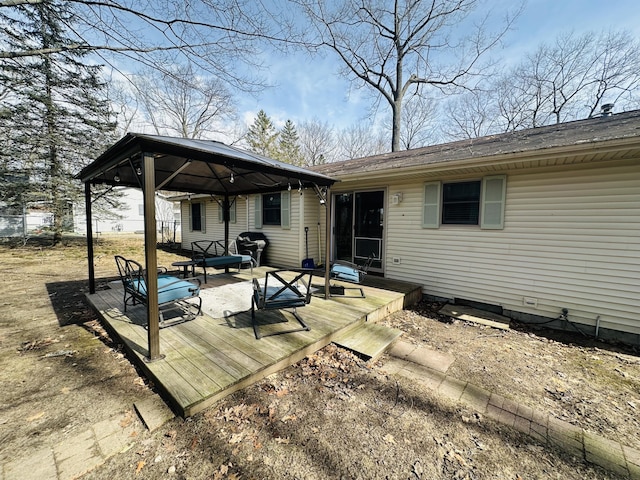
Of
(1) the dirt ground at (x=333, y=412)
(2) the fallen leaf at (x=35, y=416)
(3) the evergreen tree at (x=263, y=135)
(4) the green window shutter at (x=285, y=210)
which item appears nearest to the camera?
(1) the dirt ground at (x=333, y=412)

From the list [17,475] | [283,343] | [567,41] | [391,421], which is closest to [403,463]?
[391,421]

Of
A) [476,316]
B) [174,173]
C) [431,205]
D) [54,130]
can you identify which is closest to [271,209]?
[174,173]

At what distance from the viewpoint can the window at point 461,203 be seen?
5105 millimetres

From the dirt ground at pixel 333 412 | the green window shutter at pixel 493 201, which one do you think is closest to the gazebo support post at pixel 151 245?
the dirt ground at pixel 333 412

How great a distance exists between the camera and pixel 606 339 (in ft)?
13.3

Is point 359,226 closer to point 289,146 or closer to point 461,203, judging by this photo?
point 461,203

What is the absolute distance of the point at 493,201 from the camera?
15.9 ft

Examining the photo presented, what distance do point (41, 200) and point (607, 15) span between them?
2031 centimetres

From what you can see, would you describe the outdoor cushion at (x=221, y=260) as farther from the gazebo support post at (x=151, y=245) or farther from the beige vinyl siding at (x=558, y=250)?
the beige vinyl siding at (x=558, y=250)

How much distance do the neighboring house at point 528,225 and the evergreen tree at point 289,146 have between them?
1848 centimetres

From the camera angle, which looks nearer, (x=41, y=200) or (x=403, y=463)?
(x=403, y=463)

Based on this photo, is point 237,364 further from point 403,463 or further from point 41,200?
point 41,200

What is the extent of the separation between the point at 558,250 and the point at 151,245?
590cm

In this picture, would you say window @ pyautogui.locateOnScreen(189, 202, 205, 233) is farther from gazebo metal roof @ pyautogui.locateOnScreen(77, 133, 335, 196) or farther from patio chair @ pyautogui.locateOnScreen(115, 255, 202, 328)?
patio chair @ pyautogui.locateOnScreen(115, 255, 202, 328)
